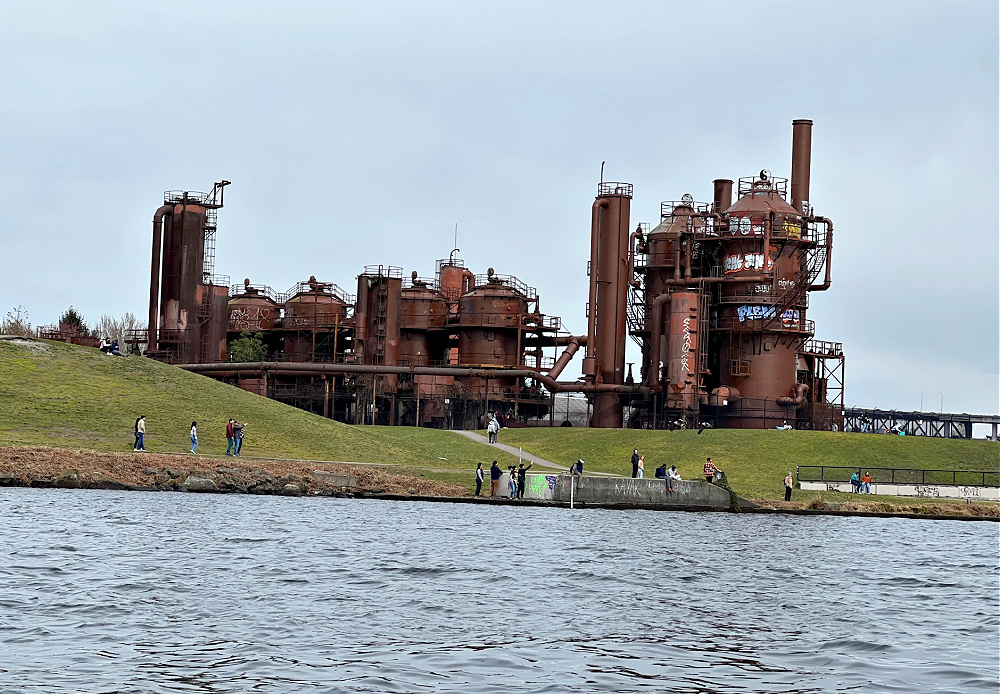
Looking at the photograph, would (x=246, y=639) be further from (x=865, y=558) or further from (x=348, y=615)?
(x=865, y=558)

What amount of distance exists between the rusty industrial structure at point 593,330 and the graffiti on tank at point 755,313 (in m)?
0.09

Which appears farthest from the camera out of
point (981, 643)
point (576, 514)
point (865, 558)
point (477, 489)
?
point (477, 489)

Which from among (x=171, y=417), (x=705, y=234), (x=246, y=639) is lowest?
(x=246, y=639)

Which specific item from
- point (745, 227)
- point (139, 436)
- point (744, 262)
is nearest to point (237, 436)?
point (139, 436)

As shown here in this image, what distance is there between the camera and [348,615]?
22.5 meters

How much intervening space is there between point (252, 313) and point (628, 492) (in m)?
57.5

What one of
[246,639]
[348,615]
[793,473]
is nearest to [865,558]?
[348,615]

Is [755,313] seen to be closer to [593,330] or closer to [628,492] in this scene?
[593,330]

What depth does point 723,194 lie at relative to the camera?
95.5 m

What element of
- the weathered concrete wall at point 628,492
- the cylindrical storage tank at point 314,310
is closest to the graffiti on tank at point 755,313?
the cylindrical storage tank at point 314,310

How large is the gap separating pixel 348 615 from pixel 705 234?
227 feet

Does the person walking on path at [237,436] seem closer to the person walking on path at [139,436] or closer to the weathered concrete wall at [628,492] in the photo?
the person walking on path at [139,436]

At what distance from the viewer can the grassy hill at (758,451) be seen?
6650cm

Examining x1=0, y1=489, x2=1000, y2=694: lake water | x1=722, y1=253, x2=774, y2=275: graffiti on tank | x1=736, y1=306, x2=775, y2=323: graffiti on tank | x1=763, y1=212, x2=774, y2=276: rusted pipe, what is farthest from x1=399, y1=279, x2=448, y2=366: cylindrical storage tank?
x1=0, y1=489, x2=1000, y2=694: lake water
